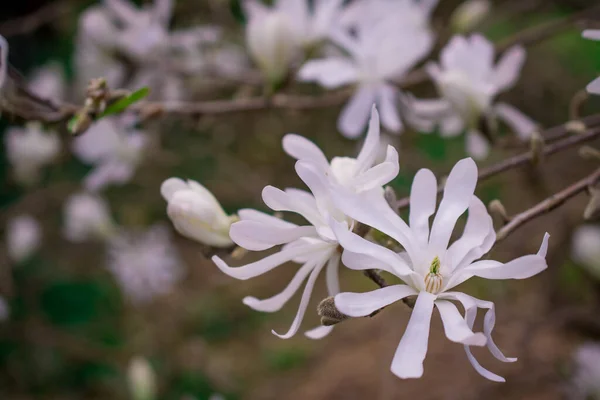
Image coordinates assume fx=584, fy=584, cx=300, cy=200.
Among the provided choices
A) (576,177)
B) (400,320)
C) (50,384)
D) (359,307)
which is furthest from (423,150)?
(50,384)

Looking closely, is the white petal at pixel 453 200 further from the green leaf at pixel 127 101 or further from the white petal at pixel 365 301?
the green leaf at pixel 127 101

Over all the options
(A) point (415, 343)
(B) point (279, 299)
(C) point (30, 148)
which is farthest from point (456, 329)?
(C) point (30, 148)

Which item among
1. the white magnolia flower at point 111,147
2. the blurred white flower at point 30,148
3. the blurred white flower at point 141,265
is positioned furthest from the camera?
the blurred white flower at point 141,265

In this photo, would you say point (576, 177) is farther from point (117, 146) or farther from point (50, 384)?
point (50, 384)

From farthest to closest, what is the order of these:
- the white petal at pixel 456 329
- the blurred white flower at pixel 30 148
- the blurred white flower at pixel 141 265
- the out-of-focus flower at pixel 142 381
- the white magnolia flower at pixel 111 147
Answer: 1. the blurred white flower at pixel 141 265
2. the blurred white flower at pixel 30 148
3. the white magnolia flower at pixel 111 147
4. the out-of-focus flower at pixel 142 381
5. the white petal at pixel 456 329

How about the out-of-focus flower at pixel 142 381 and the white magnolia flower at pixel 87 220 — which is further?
the white magnolia flower at pixel 87 220

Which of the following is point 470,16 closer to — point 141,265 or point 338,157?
point 338,157

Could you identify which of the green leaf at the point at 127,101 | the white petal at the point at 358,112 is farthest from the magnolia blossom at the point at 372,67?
the green leaf at the point at 127,101
